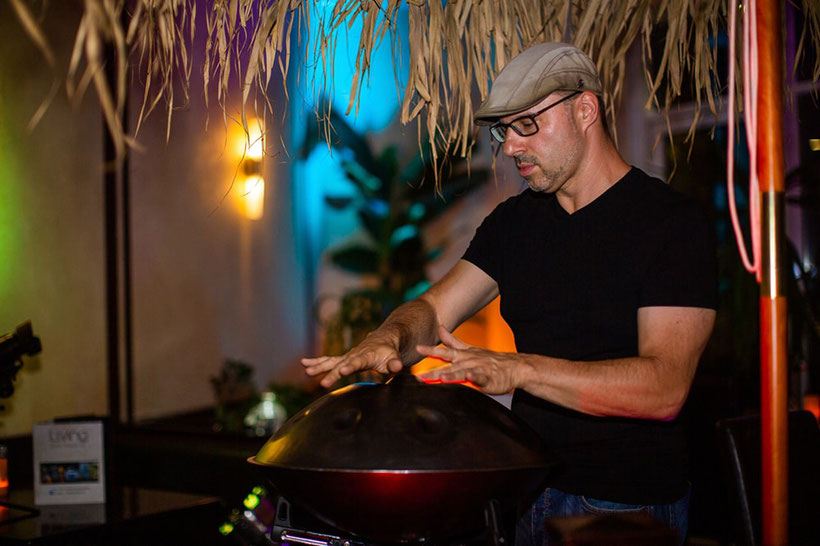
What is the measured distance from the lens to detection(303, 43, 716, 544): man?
127 cm

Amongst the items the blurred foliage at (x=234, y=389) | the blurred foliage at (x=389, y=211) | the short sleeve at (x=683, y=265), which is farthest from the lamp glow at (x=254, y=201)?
the short sleeve at (x=683, y=265)

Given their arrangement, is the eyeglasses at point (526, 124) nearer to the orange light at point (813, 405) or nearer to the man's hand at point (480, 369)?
the man's hand at point (480, 369)

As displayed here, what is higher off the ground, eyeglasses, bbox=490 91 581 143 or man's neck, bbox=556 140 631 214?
eyeglasses, bbox=490 91 581 143

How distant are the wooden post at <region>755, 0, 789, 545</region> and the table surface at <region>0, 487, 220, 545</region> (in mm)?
1721

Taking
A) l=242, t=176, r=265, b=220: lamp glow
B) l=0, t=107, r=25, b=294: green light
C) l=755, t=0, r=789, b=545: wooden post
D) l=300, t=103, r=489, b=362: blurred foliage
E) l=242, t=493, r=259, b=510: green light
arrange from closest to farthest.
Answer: l=755, t=0, r=789, b=545: wooden post → l=242, t=493, r=259, b=510: green light → l=0, t=107, r=25, b=294: green light → l=242, t=176, r=265, b=220: lamp glow → l=300, t=103, r=489, b=362: blurred foliage

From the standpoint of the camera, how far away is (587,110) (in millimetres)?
1471

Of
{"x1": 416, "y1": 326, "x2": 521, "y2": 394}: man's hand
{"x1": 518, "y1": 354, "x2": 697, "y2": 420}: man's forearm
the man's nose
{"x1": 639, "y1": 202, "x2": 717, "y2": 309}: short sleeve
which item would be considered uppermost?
the man's nose

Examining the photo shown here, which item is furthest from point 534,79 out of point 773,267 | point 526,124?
point 773,267

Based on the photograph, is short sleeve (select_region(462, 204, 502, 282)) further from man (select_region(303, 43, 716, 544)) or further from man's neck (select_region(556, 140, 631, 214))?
man's neck (select_region(556, 140, 631, 214))

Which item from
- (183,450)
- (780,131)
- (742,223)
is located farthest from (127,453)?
(742,223)

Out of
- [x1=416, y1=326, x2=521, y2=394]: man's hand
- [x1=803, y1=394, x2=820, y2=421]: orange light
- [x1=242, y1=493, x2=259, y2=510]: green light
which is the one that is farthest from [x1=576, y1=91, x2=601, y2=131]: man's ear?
[x1=803, y1=394, x2=820, y2=421]: orange light

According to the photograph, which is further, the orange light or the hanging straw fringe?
the orange light

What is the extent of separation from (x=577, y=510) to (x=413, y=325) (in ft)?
1.47

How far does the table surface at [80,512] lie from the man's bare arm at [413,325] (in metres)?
0.94
